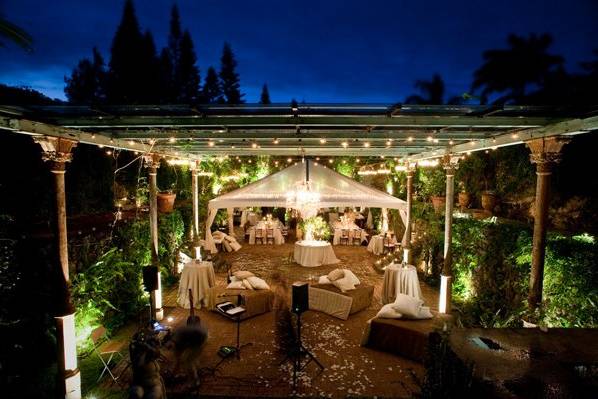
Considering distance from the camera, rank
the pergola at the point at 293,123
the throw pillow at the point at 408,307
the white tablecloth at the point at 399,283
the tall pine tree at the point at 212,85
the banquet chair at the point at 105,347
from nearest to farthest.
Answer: the pergola at the point at 293,123 → the banquet chair at the point at 105,347 → the throw pillow at the point at 408,307 → the white tablecloth at the point at 399,283 → the tall pine tree at the point at 212,85

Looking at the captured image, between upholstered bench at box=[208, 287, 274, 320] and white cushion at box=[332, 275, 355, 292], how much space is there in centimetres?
147

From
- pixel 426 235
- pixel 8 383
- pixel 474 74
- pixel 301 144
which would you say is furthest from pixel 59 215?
pixel 474 74

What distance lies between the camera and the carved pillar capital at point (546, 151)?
4381 millimetres

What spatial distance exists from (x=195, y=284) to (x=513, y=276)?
21.7ft

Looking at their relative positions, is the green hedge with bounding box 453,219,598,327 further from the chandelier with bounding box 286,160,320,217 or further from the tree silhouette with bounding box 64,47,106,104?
the tree silhouette with bounding box 64,47,106,104

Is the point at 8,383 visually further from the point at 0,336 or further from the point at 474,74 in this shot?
the point at 474,74

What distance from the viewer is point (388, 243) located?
37.4ft

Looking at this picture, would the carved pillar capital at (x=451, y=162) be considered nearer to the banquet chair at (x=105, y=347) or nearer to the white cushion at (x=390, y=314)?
the white cushion at (x=390, y=314)

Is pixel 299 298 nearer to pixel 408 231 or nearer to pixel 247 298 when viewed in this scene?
pixel 247 298

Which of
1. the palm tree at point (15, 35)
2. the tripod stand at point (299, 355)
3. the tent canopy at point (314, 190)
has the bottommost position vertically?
the tripod stand at point (299, 355)

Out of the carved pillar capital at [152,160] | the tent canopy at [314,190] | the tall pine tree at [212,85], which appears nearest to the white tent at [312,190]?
the tent canopy at [314,190]

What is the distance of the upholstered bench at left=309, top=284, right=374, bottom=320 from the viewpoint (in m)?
6.68

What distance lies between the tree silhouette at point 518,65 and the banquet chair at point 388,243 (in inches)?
249

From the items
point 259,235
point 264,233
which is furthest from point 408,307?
point 259,235
